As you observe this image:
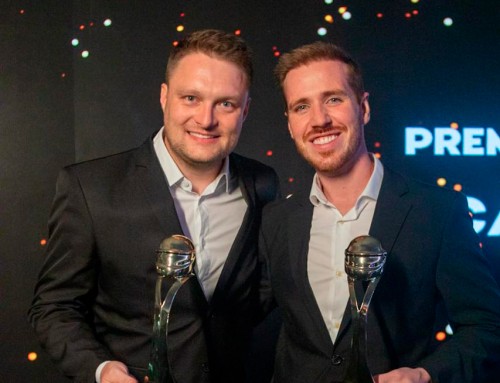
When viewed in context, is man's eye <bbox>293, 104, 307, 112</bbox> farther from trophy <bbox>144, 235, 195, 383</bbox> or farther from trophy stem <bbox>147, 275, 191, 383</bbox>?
trophy stem <bbox>147, 275, 191, 383</bbox>

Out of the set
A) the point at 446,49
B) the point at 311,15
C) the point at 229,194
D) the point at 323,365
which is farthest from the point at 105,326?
the point at 446,49

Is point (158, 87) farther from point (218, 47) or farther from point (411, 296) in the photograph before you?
point (411, 296)

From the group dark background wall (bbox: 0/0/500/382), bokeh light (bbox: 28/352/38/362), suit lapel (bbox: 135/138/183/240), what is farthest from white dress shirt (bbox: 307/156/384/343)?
bokeh light (bbox: 28/352/38/362)

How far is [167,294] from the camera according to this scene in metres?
1.34

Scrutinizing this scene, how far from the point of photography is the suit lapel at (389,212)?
1704 millimetres

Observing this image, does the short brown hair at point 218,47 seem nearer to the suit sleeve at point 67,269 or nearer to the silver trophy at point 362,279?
the suit sleeve at point 67,269

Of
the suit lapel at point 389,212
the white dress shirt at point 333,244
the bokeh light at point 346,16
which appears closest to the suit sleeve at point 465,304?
the suit lapel at point 389,212

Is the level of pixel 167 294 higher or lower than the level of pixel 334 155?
lower

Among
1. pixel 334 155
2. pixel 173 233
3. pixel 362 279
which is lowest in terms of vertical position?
pixel 362 279

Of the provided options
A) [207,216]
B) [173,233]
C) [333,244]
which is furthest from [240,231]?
[333,244]

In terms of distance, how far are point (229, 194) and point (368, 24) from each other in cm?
129

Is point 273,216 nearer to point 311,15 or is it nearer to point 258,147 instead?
point 258,147

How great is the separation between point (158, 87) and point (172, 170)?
0.90m

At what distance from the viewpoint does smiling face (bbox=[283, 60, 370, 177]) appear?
72.2 inches
